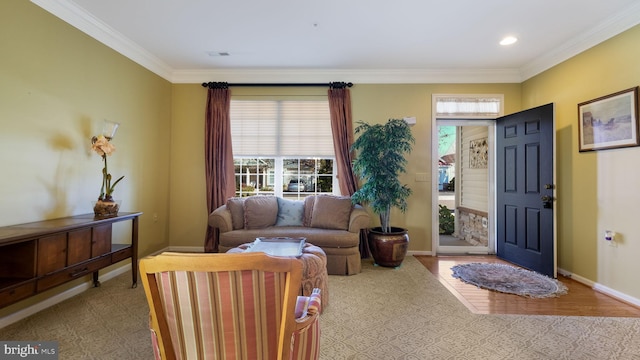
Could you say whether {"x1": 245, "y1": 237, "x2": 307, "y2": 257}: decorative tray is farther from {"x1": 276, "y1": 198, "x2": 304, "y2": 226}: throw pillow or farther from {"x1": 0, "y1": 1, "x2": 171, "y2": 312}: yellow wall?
{"x1": 0, "y1": 1, "x2": 171, "y2": 312}: yellow wall

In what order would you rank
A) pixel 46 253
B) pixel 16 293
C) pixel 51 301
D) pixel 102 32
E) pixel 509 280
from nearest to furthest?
pixel 16 293 < pixel 46 253 < pixel 51 301 < pixel 102 32 < pixel 509 280

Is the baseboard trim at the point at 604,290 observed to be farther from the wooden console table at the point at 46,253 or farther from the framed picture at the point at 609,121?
the wooden console table at the point at 46,253

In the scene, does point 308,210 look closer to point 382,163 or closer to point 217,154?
point 382,163

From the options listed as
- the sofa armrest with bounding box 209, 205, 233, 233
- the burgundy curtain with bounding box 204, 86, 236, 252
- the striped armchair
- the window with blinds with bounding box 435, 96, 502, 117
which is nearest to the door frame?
the window with blinds with bounding box 435, 96, 502, 117

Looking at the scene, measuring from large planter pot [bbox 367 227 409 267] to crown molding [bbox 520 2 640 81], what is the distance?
117 inches

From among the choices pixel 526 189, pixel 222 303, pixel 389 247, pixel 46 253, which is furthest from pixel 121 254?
pixel 526 189

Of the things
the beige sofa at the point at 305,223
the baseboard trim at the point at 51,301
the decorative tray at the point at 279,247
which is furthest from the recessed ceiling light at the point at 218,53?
the baseboard trim at the point at 51,301

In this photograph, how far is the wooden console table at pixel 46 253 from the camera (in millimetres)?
1933

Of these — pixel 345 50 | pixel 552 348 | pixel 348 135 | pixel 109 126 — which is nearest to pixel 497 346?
pixel 552 348

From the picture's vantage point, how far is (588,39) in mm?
3160

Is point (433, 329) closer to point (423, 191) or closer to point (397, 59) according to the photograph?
point (423, 191)

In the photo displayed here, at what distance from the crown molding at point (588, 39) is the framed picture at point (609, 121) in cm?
65

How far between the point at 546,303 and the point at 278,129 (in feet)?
12.7

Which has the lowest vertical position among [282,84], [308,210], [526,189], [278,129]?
[308,210]
